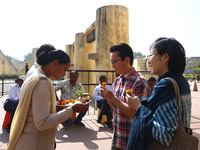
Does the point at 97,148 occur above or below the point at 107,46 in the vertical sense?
below

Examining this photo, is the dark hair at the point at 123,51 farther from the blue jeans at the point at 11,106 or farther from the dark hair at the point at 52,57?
the blue jeans at the point at 11,106

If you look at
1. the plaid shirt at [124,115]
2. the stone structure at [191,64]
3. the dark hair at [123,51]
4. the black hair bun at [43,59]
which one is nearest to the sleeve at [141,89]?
the plaid shirt at [124,115]

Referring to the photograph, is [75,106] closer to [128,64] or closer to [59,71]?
[59,71]

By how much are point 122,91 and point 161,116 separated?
3.00 ft

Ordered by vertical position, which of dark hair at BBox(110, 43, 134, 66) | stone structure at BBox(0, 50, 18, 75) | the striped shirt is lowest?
the striped shirt

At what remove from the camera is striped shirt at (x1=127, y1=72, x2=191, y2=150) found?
985 mm

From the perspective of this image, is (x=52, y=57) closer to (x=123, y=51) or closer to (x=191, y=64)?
(x=123, y=51)

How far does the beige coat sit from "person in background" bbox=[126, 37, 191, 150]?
741mm

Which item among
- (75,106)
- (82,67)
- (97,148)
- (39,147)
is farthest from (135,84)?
(82,67)

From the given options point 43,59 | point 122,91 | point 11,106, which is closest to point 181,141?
point 122,91

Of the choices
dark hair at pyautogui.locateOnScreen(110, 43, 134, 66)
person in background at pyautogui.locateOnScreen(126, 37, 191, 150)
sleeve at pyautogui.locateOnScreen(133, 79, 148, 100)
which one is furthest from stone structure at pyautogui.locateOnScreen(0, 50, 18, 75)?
person in background at pyautogui.locateOnScreen(126, 37, 191, 150)

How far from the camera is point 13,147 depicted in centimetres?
144

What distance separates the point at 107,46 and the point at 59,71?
4711 mm

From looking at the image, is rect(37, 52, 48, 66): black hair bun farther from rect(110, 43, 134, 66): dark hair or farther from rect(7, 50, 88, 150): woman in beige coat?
rect(110, 43, 134, 66): dark hair
